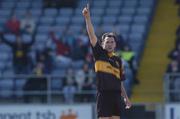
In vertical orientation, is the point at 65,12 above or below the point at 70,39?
above

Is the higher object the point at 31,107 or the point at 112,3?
the point at 112,3

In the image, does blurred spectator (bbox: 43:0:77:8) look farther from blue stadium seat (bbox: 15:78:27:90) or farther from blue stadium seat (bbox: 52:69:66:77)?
blue stadium seat (bbox: 15:78:27:90)

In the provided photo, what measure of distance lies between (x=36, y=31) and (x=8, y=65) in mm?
1819

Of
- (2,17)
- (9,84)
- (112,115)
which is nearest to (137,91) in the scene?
(9,84)

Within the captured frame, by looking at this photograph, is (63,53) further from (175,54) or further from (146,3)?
(146,3)

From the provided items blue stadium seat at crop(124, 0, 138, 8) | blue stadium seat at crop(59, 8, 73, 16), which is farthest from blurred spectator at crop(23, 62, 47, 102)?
blue stadium seat at crop(124, 0, 138, 8)

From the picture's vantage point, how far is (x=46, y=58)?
798 inches

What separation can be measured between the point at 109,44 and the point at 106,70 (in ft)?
1.16

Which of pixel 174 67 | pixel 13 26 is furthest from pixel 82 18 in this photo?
pixel 174 67

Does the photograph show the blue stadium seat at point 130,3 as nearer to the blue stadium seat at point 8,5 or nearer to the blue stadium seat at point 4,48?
the blue stadium seat at point 8,5

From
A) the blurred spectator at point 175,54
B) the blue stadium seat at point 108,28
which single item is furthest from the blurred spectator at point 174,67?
the blue stadium seat at point 108,28

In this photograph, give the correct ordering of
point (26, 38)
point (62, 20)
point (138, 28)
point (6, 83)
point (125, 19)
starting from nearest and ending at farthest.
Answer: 1. point (6, 83)
2. point (26, 38)
3. point (138, 28)
4. point (125, 19)
5. point (62, 20)

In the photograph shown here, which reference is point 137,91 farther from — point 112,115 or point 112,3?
point 112,115

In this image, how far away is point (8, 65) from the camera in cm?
2116
